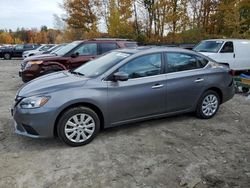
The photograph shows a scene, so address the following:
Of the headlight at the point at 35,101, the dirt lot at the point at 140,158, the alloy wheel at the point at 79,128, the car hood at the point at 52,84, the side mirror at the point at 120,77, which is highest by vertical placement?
the side mirror at the point at 120,77

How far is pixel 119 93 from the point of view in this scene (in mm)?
5258

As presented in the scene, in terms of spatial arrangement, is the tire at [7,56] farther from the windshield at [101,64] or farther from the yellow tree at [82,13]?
the windshield at [101,64]

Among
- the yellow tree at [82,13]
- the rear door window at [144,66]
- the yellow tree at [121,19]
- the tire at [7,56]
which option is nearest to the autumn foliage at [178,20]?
the yellow tree at [121,19]

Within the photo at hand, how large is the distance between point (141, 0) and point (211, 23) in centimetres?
780

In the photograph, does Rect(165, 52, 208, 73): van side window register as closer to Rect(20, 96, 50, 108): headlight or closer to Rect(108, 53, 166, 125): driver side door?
Rect(108, 53, 166, 125): driver side door

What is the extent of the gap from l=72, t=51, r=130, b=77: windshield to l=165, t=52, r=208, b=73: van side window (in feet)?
2.85

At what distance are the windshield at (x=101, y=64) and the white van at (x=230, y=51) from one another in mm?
7200

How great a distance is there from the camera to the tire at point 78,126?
4.88 meters

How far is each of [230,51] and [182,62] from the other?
7.33 m

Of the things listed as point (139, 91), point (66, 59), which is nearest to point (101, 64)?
point (139, 91)

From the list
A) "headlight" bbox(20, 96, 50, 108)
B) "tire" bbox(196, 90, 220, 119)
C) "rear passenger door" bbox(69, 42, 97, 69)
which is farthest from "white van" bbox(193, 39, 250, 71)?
"headlight" bbox(20, 96, 50, 108)

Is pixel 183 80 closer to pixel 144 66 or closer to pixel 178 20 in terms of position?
pixel 144 66

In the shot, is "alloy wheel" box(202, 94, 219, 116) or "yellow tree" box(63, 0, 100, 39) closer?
"alloy wheel" box(202, 94, 219, 116)

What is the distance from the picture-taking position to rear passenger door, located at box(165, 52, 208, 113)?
5855mm
